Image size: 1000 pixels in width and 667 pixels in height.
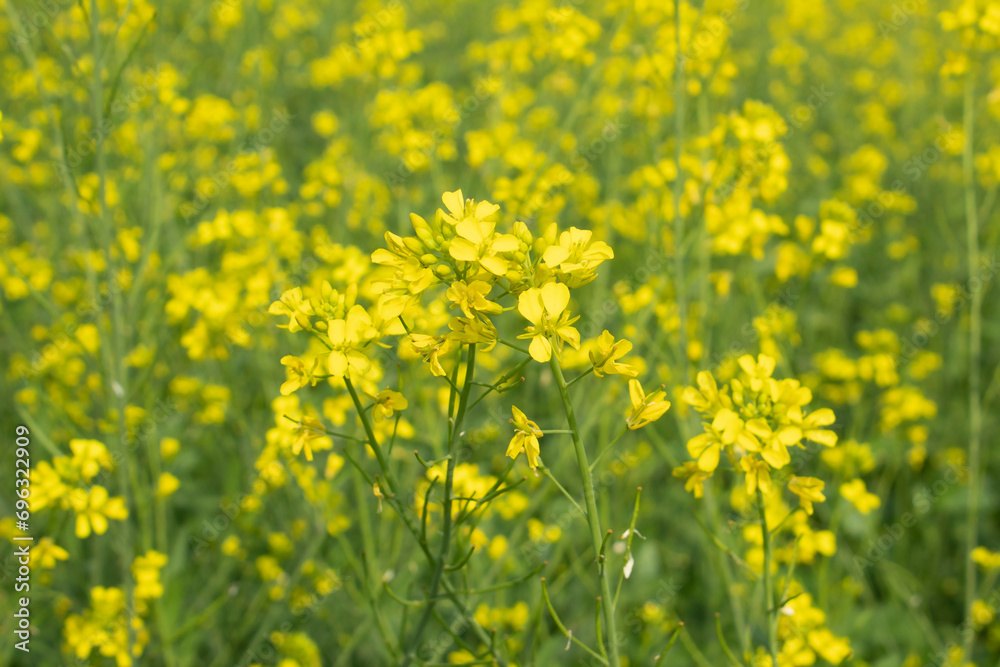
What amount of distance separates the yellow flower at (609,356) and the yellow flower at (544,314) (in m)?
0.07

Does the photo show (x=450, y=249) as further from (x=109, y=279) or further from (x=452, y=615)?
(x=452, y=615)

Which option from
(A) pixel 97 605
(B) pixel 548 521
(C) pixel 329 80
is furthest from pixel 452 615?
(C) pixel 329 80

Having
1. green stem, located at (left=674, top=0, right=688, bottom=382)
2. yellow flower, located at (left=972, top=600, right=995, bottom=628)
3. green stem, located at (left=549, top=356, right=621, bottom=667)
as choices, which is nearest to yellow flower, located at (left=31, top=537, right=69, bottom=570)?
green stem, located at (left=549, top=356, right=621, bottom=667)

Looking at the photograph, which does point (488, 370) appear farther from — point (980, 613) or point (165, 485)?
point (980, 613)

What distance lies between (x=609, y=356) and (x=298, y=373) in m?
0.60

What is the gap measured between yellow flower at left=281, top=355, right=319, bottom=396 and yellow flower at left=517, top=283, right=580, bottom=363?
429 mm

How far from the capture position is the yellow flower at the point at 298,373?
4.29ft

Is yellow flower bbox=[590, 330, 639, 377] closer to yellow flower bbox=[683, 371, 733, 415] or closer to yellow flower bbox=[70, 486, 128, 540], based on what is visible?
yellow flower bbox=[683, 371, 733, 415]

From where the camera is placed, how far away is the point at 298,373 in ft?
4.48

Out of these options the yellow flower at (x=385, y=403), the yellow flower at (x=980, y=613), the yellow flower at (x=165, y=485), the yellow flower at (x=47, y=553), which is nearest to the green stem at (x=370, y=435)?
the yellow flower at (x=385, y=403)

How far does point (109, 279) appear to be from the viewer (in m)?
2.23

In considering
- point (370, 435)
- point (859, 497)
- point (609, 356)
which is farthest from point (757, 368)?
point (859, 497)

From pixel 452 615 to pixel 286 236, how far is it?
175cm

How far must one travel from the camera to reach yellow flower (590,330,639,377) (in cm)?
118
